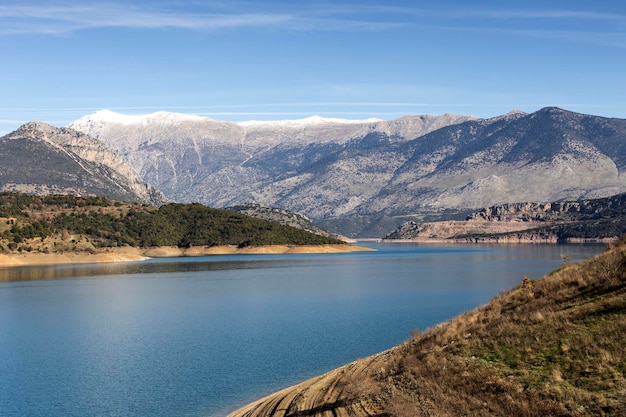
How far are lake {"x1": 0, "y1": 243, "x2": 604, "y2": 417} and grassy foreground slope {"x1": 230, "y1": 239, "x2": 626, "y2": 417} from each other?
9.15 m

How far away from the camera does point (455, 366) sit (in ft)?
112

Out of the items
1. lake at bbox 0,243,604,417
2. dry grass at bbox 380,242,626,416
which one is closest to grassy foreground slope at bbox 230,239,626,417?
dry grass at bbox 380,242,626,416

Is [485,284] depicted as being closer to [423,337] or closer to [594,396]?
[423,337]

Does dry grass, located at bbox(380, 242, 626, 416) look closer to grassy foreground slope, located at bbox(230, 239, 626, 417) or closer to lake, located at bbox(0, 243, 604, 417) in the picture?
grassy foreground slope, located at bbox(230, 239, 626, 417)

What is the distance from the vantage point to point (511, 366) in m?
31.7

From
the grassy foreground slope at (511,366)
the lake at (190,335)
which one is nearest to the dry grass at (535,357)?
the grassy foreground slope at (511,366)

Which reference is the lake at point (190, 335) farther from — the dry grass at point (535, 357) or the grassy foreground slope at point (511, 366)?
the dry grass at point (535, 357)

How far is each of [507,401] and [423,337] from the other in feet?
56.9

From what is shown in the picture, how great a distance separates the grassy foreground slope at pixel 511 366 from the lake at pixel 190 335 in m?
9.15

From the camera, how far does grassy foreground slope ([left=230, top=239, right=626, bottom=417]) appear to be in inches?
1084

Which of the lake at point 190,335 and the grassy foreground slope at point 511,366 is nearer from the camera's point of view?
the grassy foreground slope at point 511,366

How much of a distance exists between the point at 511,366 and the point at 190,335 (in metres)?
49.3

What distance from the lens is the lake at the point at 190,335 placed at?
48094 mm

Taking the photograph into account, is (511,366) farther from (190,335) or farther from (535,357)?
(190,335)
